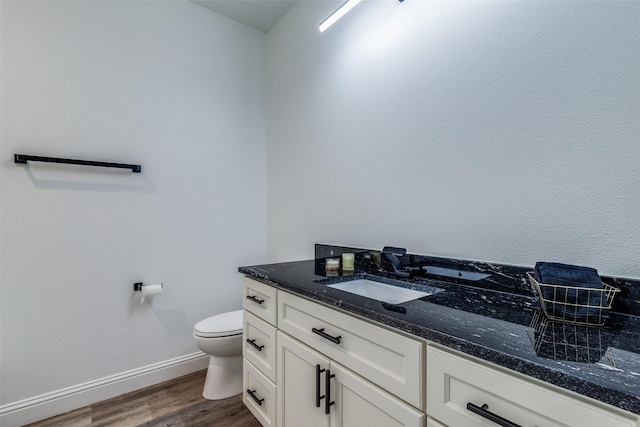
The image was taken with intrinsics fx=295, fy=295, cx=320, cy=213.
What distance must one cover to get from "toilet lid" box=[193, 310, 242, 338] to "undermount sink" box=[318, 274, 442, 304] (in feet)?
2.86

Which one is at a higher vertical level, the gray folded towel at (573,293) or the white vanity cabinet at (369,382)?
the gray folded towel at (573,293)

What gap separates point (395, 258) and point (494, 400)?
842mm

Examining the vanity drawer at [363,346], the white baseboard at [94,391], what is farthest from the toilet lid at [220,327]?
the vanity drawer at [363,346]

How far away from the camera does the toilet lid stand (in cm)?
180

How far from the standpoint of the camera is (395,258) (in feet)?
4.73

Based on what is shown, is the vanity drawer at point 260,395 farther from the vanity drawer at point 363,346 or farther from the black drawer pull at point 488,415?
the black drawer pull at point 488,415

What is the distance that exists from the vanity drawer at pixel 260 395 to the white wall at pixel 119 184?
851mm

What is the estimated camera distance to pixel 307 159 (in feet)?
6.94

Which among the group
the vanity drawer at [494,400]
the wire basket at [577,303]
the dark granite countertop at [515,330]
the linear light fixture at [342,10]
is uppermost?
the linear light fixture at [342,10]

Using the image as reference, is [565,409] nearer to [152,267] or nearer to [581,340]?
[581,340]

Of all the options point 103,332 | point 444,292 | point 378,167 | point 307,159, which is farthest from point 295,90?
point 103,332

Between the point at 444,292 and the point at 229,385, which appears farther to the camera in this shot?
the point at 229,385

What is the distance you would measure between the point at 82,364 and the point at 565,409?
2353 mm

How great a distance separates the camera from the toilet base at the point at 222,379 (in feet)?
6.09
